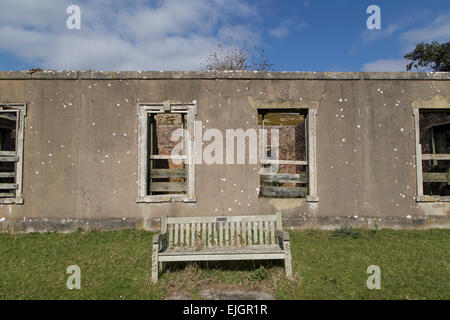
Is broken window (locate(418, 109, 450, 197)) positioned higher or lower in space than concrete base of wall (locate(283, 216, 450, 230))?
higher

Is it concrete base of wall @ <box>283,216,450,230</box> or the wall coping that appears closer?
concrete base of wall @ <box>283,216,450,230</box>

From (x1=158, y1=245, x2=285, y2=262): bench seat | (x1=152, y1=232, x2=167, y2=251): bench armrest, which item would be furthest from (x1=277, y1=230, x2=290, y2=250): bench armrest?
(x1=152, y1=232, x2=167, y2=251): bench armrest

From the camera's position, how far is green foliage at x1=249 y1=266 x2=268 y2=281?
4170mm

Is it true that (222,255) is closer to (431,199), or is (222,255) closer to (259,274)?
(259,274)

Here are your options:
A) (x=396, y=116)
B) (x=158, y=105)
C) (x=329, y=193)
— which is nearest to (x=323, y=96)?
(x=396, y=116)

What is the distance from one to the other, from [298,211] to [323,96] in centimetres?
275

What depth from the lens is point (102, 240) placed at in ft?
21.0

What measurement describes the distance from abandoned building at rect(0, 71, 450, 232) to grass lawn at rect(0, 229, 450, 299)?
33.7 inches

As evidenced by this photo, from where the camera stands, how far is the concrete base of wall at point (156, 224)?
709cm

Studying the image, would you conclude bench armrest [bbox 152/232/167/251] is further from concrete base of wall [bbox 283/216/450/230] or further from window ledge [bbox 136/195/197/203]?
concrete base of wall [bbox 283/216/450/230]

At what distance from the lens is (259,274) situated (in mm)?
4215

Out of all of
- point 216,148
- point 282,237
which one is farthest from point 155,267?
point 216,148

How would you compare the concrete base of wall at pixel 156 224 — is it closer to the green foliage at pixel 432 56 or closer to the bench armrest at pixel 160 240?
the bench armrest at pixel 160 240
